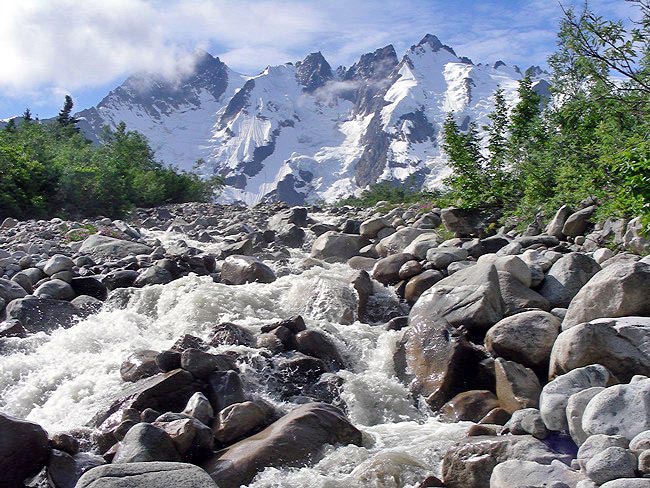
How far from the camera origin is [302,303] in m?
12.2

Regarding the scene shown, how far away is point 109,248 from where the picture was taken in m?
16.7

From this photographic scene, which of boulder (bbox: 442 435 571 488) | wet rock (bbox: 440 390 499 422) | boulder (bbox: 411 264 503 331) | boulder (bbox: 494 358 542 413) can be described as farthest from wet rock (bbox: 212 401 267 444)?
boulder (bbox: 411 264 503 331)

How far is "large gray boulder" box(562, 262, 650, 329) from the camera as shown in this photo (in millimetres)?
8109

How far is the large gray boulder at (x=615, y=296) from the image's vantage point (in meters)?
8.11

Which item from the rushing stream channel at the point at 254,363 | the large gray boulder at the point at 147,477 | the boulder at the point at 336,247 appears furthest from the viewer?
the boulder at the point at 336,247

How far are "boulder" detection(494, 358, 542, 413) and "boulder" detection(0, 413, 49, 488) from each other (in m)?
5.27

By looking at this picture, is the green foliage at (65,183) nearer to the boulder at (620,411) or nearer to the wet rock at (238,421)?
the wet rock at (238,421)

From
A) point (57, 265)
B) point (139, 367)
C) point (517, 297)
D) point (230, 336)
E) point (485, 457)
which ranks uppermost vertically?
point (57, 265)

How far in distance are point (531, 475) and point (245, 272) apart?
955 cm

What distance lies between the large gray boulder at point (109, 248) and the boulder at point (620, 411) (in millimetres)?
13045

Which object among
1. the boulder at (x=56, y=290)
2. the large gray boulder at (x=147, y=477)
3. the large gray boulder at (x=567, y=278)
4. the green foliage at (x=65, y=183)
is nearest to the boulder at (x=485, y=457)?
the large gray boulder at (x=147, y=477)

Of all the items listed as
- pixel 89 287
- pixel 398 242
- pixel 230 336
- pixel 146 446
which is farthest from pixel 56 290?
pixel 398 242

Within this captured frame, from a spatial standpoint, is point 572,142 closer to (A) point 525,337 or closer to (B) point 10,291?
(A) point 525,337

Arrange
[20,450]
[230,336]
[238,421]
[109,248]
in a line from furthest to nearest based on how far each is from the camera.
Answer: [109,248] < [230,336] < [238,421] < [20,450]
